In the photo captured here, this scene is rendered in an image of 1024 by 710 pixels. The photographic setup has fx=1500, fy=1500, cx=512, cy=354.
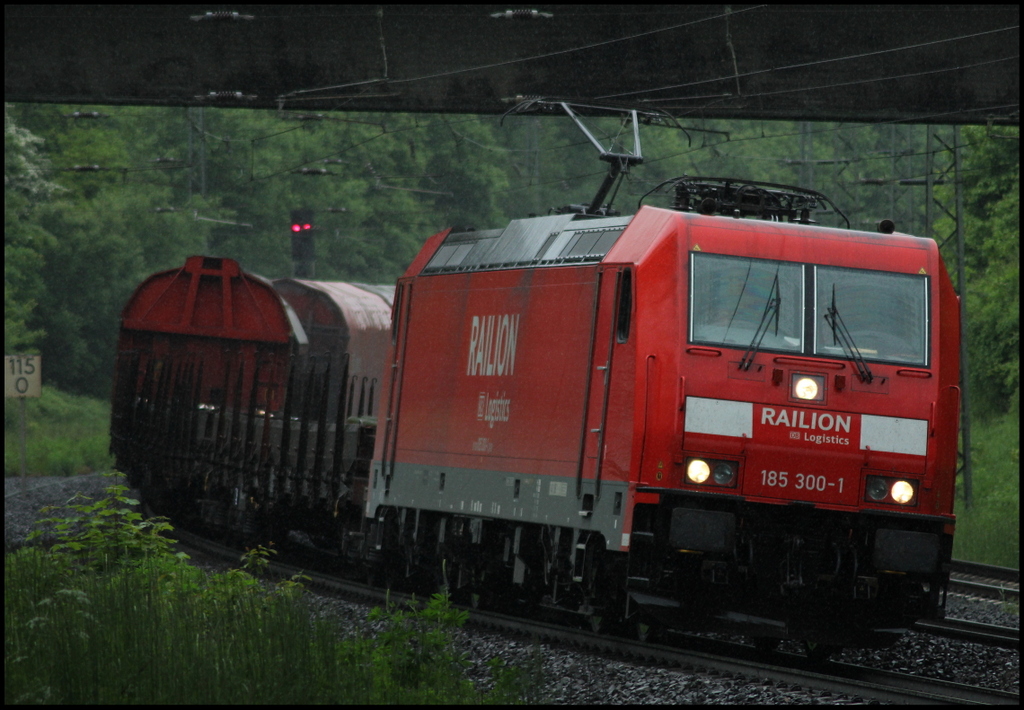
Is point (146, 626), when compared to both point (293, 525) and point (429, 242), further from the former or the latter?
point (293, 525)

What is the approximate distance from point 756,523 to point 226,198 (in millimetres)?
51645

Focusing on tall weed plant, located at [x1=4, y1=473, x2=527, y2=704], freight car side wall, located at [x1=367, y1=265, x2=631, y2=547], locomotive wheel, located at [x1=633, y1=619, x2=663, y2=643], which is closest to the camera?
tall weed plant, located at [x1=4, y1=473, x2=527, y2=704]

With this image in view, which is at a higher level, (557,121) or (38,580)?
(557,121)

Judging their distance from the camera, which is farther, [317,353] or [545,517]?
[317,353]

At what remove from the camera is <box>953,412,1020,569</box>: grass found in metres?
22.4

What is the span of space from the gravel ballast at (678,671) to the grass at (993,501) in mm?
7346

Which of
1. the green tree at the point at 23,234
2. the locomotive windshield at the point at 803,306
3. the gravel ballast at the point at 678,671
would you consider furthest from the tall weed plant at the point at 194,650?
the green tree at the point at 23,234

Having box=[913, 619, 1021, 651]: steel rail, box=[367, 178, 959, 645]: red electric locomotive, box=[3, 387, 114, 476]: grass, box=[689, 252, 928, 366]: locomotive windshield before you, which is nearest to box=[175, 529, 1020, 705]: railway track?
box=[913, 619, 1021, 651]: steel rail

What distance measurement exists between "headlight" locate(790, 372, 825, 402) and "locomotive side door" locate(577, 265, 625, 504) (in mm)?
1408

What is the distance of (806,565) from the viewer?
10961mm

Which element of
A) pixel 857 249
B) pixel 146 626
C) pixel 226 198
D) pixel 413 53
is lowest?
pixel 146 626

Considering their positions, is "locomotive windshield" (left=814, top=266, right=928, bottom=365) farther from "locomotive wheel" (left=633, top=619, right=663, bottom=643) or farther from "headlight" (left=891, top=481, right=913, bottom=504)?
"locomotive wheel" (left=633, top=619, right=663, bottom=643)

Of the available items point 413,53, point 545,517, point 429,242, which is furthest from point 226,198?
point 545,517

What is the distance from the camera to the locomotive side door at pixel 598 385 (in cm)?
1142
